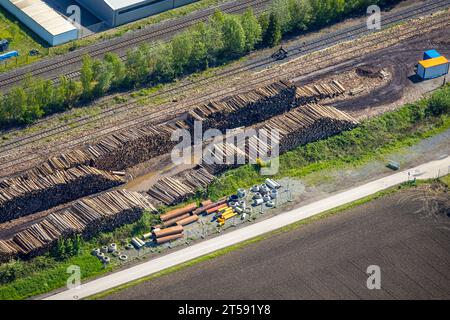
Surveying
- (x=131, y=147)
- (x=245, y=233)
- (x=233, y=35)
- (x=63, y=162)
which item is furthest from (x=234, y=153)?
(x=233, y=35)

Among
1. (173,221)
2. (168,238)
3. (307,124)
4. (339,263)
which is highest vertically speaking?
(307,124)

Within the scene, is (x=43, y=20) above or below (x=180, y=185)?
above

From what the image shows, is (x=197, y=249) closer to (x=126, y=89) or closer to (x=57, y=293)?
(x=57, y=293)

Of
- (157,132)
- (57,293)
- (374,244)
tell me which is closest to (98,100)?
(157,132)

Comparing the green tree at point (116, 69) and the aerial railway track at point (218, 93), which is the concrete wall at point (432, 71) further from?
the green tree at point (116, 69)

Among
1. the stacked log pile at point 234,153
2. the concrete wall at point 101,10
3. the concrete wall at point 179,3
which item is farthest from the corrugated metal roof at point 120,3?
the stacked log pile at point 234,153

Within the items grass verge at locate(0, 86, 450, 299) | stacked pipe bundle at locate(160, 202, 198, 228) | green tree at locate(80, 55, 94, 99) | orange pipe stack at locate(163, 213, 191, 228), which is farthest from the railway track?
orange pipe stack at locate(163, 213, 191, 228)

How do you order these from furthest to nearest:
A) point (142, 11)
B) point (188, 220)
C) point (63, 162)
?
point (142, 11) → point (63, 162) → point (188, 220)

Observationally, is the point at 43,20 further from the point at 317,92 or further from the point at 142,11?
the point at 317,92
